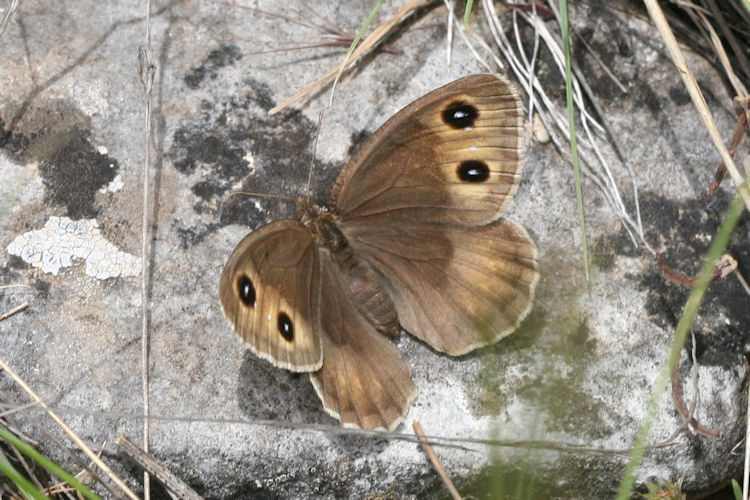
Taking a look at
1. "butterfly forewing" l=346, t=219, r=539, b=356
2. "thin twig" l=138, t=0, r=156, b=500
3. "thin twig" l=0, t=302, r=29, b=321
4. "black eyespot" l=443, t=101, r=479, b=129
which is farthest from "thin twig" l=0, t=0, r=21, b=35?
"black eyespot" l=443, t=101, r=479, b=129

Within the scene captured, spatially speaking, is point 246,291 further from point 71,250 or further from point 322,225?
point 71,250

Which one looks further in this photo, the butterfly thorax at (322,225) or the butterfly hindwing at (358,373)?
the butterfly thorax at (322,225)

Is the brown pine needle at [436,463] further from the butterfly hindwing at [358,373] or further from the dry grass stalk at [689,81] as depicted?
the dry grass stalk at [689,81]

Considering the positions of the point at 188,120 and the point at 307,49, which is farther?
the point at 307,49

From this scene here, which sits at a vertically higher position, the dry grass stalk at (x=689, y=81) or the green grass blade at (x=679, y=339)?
the dry grass stalk at (x=689, y=81)

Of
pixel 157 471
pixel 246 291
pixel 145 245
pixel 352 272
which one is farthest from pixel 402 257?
pixel 157 471

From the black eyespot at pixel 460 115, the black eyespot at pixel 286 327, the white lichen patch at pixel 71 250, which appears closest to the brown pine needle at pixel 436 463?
the black eyespot at pixel 286 327

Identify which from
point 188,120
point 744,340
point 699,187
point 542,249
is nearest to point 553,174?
point 542,249

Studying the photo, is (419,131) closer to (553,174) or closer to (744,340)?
(553,174)
